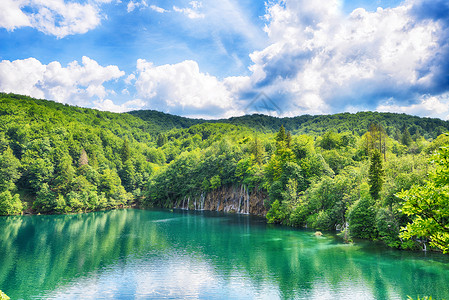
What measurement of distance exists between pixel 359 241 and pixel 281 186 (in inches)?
893

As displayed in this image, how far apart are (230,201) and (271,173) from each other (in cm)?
2477

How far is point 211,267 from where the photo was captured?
32.2 metres

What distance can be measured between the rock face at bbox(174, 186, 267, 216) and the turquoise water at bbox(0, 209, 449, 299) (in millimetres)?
30862

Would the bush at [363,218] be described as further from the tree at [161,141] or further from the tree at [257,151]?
the tree at [161,141]

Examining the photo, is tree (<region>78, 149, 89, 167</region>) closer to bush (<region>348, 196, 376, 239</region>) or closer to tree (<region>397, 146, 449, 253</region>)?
bush (<region>348, 196, 376, 239</region>)

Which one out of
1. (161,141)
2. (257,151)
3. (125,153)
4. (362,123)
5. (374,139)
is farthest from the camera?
(161,141)

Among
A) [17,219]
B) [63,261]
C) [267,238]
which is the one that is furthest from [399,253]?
[17,219]

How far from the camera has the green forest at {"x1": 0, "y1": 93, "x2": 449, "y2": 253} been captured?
37656 millimetres

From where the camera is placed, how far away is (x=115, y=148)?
130125 millimetres

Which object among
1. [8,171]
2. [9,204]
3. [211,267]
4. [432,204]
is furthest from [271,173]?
[8,171]

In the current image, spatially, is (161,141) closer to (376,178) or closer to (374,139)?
(374,139)

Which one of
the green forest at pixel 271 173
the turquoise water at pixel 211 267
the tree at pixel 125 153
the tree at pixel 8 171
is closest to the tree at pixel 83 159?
the green forest at pixel 271 173

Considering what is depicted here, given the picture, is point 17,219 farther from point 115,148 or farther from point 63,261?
point 115,148

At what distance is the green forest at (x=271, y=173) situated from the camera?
3766cm
